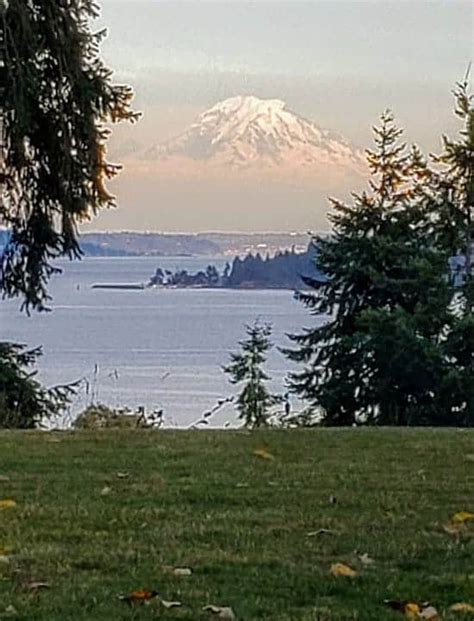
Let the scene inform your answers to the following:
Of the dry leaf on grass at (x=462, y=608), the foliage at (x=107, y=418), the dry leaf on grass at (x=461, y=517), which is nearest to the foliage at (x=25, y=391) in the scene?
the foliage at (x=107, y=418)

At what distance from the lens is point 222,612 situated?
15.4 feet

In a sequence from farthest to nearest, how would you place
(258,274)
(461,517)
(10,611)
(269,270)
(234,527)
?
(258,274) → (269,270) → (461,517) → (234,527) → (10,611)

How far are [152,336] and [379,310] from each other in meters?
38.5

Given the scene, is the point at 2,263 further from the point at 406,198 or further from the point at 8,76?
the point at 406,198

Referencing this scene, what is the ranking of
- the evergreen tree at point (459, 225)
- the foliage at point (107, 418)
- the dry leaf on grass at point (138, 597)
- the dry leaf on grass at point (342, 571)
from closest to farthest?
the dry leaf on grass at point (138, 597) < the dry leaf on grass at point (342, 571) < the foliage at point (107, 418) < the evergreen tree at point (459, 225)

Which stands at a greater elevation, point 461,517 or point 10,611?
point 461,517

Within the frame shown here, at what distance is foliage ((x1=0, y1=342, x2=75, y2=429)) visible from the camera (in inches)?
788

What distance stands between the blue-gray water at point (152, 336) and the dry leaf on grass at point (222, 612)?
55.9 feet

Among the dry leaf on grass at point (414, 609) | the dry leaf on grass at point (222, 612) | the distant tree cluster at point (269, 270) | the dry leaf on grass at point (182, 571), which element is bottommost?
the dry leaf on grass at point (222, 612)

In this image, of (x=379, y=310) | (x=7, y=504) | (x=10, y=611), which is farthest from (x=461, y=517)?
(x=379, y=310)

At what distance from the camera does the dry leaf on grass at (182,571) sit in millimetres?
5355

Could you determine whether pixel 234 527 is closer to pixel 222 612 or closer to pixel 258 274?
pixel 222 612

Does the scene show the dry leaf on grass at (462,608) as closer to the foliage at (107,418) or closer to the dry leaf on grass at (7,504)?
the dry leaf on grass at (7,504)

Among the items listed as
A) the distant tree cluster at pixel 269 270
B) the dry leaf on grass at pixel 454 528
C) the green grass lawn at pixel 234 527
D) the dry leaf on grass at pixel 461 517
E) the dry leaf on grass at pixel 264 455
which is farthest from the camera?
the distant tree cluster at pixel 269 270
